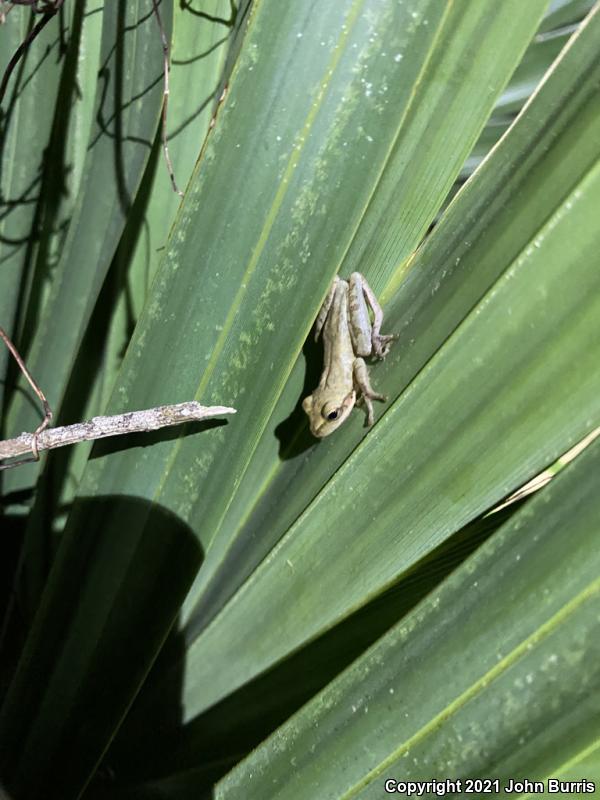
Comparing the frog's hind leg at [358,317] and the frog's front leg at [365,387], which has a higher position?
the frog's hind leg at [358,317]

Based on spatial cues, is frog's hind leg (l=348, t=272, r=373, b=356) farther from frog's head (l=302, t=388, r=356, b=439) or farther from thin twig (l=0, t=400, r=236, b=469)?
thin twig (l=0, t=400, r=236, b=469)

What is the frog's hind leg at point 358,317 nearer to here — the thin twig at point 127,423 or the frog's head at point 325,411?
the frog's head at point 325,411

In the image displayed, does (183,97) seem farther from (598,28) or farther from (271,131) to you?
(598,28)

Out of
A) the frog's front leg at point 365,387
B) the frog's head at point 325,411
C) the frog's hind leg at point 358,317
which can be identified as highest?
the frog's hind leg at point 358,317

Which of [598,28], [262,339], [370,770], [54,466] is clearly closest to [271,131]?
[262,339]

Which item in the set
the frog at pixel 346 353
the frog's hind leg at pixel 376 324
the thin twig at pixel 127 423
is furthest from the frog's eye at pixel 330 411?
the thin twig at pixel 127 423

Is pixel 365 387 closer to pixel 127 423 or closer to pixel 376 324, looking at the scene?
pixel 376 324

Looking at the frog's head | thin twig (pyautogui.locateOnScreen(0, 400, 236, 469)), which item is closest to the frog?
the frog's head
